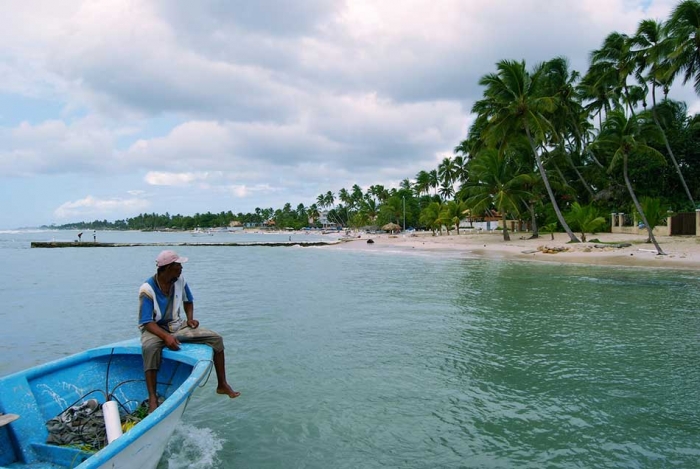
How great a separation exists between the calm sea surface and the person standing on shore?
3.24 ft

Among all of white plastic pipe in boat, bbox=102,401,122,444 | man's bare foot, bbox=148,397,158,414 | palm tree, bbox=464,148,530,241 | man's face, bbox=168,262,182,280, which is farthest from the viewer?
palm tree, bbox=464,148,530,241

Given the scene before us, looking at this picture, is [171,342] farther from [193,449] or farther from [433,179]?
[433,179]

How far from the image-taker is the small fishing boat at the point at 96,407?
3.50 metres

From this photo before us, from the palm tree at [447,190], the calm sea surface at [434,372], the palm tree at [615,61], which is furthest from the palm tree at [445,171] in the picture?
the calm sea surface at [434,372]

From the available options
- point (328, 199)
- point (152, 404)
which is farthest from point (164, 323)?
point (328, 199)

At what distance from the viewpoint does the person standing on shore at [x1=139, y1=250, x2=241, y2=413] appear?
14.8 feet

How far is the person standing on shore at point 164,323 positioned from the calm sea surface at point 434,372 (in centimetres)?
99

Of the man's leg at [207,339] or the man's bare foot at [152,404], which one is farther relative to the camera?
the man's leg at [207,339]

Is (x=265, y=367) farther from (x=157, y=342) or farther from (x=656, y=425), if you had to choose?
(x=656, y=425)

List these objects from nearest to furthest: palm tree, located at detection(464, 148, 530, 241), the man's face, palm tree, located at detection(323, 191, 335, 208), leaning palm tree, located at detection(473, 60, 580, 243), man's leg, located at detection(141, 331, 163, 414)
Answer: man's leg, located at detection(141, 331, 163, 414)
the man's face
leaning palm tree, located at detection(473, 60, 580, 243)
palm tree, located at detection(464, 148, 530, 241)
palm tree, located at detection(323, 191, 335, 208)

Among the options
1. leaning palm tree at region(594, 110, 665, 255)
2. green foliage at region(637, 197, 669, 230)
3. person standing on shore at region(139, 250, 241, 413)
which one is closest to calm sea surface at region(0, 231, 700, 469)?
person standing on shore at region(139, 250, 241, 413)

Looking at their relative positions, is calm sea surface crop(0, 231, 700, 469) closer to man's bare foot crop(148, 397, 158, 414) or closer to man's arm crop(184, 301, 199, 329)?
man's bare foot crop(148, 397, 158, 414)

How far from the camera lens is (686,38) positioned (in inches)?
910

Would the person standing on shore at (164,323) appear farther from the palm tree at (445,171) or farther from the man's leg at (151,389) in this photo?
the palm tree at (445,171)
